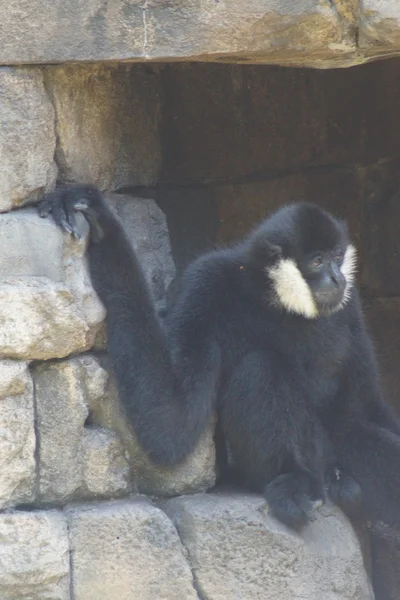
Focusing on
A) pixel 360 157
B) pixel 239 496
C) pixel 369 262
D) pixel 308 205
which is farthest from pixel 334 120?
pixel 239 496

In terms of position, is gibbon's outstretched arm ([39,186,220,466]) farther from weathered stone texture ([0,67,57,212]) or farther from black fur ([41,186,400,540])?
weathered stone texture ([0,67,57,212])

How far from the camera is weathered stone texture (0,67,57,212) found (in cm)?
423

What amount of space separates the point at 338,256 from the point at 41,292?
1.42m

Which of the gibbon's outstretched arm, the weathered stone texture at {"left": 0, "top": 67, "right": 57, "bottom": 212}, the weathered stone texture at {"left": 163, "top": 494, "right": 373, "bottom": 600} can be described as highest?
the weathered stone texture at {"left": 0, "top": 67, "right": 57, "bottom": 212}

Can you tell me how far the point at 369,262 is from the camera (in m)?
6.71

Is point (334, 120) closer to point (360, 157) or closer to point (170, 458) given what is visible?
point (360, 157)

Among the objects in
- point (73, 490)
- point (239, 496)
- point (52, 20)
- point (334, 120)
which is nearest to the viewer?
point (52, 20)

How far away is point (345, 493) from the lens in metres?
4.92

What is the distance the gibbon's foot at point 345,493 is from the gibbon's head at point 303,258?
76 cm

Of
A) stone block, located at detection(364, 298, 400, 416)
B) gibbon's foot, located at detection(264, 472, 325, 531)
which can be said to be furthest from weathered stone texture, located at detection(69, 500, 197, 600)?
stone block, located at detection(364, 298, 400, 416)

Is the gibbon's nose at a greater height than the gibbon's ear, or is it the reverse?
the gibbon's ear

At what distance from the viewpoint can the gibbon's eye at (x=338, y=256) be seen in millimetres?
4883

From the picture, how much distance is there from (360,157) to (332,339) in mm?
1811

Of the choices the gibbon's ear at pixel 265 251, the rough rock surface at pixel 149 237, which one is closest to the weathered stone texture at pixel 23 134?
the rough rock surface at pixel 149 237
